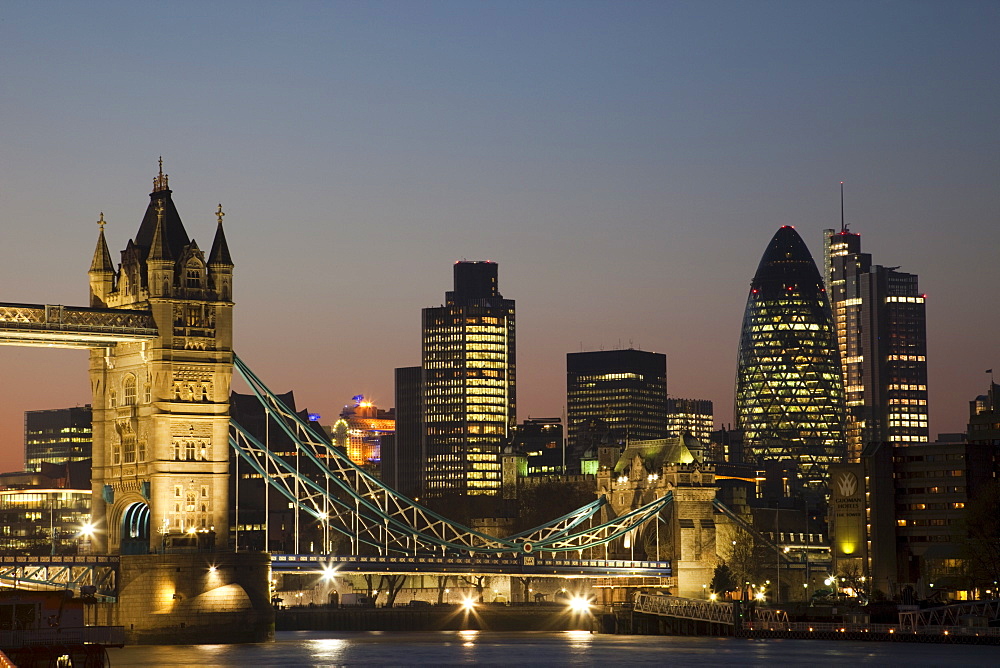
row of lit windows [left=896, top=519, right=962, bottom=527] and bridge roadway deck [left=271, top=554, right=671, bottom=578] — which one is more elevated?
row of lit windows [left=896, top=519, right=962, bottom=527]

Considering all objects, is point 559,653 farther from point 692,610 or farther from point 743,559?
point 743,559

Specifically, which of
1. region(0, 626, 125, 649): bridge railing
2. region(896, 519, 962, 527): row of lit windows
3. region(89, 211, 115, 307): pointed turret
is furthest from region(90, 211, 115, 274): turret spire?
region(896, 519, 962, 527): row of lit windows

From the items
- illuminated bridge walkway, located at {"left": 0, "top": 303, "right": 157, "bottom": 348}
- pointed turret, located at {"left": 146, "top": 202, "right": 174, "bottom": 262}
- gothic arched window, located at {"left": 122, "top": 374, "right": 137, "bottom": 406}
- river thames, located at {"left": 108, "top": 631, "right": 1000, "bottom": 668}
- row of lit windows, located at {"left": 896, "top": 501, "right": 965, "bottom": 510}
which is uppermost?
pointed turret, located at {"left": 146, "top": 202, "right": 174, "bottom": 262}

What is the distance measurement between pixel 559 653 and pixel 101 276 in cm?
3446

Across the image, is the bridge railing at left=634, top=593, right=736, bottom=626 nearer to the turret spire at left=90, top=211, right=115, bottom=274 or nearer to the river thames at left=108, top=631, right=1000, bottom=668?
the river thames at left=108, top=631, right=1000, bottom=668

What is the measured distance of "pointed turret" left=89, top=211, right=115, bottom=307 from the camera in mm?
115750

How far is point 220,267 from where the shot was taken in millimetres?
114812

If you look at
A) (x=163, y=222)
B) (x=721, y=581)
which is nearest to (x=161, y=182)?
(x=163, y=222)

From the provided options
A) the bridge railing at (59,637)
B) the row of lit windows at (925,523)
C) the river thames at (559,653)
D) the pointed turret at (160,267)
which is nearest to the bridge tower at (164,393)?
the pointed turret at (160,267)

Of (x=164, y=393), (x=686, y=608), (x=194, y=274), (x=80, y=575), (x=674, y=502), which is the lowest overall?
(x=686, y=608)

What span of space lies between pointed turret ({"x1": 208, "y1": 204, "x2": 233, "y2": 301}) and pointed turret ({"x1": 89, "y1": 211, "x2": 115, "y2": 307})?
6087 millimetres

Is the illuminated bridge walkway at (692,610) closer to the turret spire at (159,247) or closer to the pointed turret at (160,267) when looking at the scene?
the pointed turret at (160,267)

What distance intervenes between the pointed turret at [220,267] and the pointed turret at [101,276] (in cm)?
609

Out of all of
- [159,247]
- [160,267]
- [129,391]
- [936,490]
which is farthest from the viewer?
[936,490]
